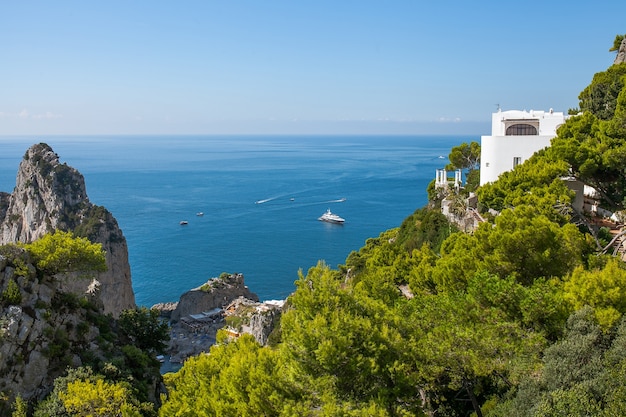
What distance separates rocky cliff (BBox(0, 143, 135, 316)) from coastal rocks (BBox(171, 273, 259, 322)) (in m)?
4.51

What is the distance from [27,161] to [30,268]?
35877 millimetres

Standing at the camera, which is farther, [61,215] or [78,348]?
[61,215]

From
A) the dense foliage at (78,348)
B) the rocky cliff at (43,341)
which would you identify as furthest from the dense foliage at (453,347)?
the rocky cliff at (43,341)

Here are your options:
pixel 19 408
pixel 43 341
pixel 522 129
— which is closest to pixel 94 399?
pixel 19 408

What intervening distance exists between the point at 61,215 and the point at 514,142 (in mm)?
38643

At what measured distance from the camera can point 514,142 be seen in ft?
78.0

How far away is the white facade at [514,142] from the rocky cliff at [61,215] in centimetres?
3115

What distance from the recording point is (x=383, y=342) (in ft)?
28.8

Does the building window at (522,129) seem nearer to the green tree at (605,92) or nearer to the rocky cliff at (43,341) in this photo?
the green tree at (605,92)

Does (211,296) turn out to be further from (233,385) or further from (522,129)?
(233,385)

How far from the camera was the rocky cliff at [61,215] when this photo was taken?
41.8m

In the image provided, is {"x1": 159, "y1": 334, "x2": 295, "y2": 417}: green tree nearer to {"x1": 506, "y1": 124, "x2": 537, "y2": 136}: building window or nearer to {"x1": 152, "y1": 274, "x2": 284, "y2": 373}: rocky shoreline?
{"x1": 152, "y1": 274, "x2": 284, "y2": 373}: rocky shoreline

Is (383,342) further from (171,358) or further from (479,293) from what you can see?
(171,358)

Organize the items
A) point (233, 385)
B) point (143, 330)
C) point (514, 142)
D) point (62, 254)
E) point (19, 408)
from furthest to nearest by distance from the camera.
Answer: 1. point (514, 142)
2. point (143, 330)
3. point (62, 254)
4. point (19, 408)
5. point (233, 385)
